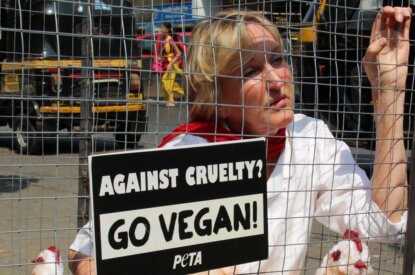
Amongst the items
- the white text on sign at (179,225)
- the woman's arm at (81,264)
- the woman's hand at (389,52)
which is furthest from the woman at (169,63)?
the woman's hand at (389,52)

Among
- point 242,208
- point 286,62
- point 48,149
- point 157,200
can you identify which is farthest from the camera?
point 48,149

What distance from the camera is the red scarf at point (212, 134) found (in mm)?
1508

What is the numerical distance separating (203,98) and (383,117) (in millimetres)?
523

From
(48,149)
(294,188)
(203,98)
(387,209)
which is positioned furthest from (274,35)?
(48,149)

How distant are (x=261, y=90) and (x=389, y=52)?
0.42 meters

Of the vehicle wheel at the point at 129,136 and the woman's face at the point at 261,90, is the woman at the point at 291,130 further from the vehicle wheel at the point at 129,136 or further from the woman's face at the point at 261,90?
the vehicle wheel at the point at 129,136

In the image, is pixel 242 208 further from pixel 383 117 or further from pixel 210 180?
pixel 383 117

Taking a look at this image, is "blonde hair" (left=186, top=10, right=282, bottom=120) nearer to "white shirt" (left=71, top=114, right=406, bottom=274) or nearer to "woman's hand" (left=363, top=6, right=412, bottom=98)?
"white shirt" (left=71, top=114, right=406, bottom=274)

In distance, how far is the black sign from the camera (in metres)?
1.26

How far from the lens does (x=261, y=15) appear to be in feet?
5.57

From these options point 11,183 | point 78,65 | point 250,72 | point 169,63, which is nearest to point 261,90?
point 250,72

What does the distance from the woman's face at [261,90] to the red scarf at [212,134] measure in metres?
0.05

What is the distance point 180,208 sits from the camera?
1349mm

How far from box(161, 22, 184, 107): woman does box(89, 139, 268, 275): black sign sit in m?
0.25
